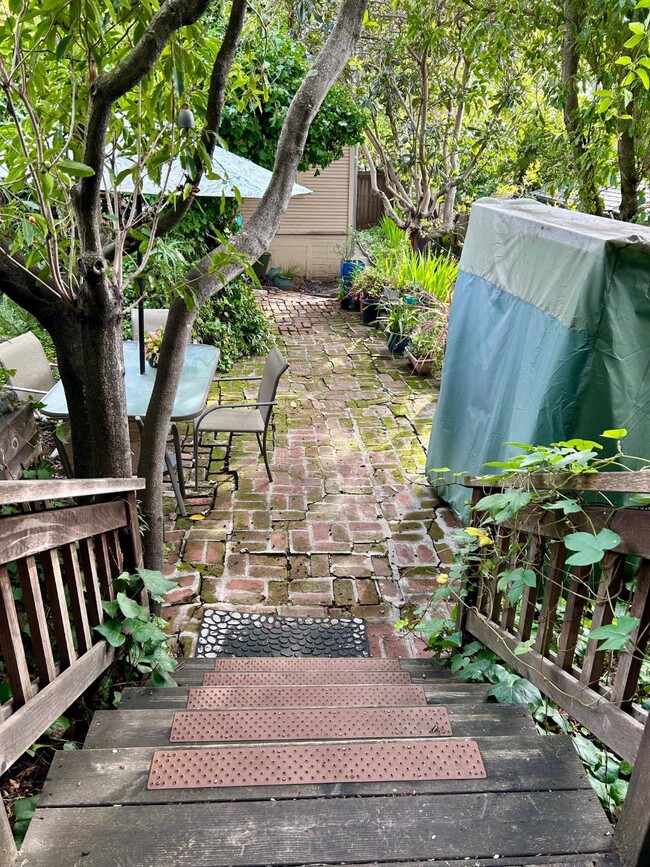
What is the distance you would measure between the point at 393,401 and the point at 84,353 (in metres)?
4.70

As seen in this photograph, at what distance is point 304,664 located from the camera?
3.23 m

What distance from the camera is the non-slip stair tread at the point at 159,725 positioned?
2.10 m

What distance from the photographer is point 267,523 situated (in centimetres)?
489

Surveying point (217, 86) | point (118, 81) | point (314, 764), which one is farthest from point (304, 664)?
point (217, 86)

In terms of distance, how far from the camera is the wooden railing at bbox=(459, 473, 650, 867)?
4.98ft

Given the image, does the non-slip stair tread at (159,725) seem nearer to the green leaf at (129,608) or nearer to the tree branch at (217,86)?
the green leaf at (129,608)

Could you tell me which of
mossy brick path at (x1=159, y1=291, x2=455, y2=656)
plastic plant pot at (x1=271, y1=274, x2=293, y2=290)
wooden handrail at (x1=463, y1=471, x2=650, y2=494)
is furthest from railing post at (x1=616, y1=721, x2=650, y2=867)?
plastic plant pot at (x1=271, y1=274, x2=293, y2=290)

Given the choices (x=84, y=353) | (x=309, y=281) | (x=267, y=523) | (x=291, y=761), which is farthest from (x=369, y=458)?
(x=309, y=281)

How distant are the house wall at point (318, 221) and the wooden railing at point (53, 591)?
32.8 ft

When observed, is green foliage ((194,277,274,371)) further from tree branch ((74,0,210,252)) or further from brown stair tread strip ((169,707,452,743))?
brown stair tread strip ((169,707,452,743))

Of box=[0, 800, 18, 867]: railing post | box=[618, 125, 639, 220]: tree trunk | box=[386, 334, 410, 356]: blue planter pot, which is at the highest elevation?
box=[618, 125, 639, 220]: tree trunk

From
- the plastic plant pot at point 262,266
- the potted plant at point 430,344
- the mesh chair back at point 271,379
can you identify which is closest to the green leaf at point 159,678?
the mesh chair back at point 271,379

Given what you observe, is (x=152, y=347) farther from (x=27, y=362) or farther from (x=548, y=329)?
(x=548, y=329)

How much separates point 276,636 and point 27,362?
119 inches
